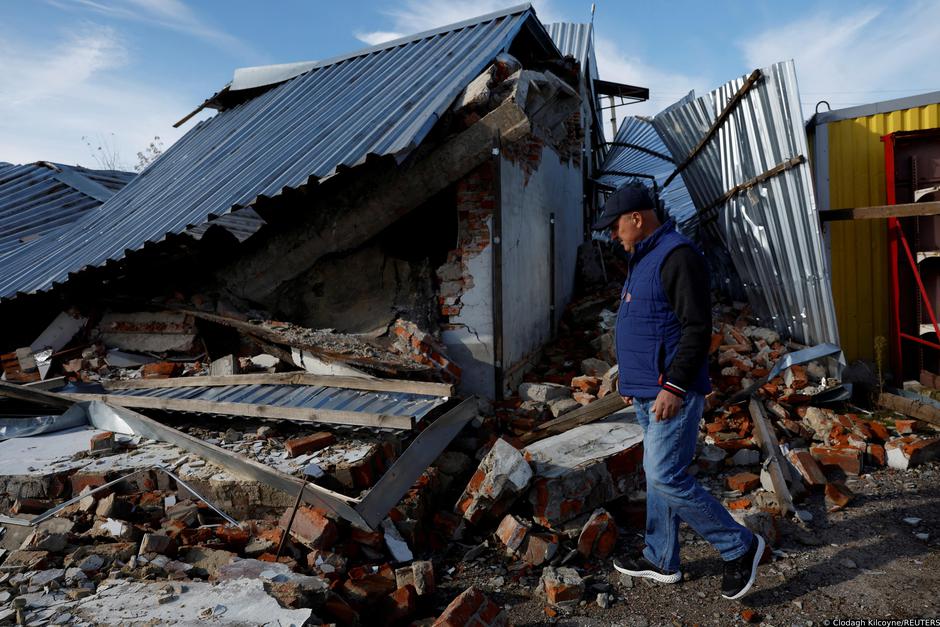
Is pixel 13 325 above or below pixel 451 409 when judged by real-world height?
above

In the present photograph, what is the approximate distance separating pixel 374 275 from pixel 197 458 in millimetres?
2418

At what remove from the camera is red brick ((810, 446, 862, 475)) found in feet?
14.4

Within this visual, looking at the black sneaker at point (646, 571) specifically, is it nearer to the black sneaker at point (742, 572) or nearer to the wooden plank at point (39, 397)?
the black sneaker at point (742, 572)

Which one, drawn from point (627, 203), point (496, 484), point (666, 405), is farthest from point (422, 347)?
point (666, 405)

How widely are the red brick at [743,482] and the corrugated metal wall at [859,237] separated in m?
2.96

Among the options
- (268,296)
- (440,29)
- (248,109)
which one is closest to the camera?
(268,296)

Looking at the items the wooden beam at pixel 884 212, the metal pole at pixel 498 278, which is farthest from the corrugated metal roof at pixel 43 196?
the wooden beam at pixel 884 212

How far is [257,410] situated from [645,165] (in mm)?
12862

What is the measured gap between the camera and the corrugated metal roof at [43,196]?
28.6ft

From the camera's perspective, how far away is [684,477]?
9.32 ft

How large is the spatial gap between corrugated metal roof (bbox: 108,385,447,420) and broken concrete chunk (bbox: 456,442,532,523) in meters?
0.55

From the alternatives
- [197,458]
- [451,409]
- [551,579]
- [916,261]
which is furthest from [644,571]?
[916,261]

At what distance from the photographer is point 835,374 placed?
218 inches

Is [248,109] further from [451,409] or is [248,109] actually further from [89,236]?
[451,409]
